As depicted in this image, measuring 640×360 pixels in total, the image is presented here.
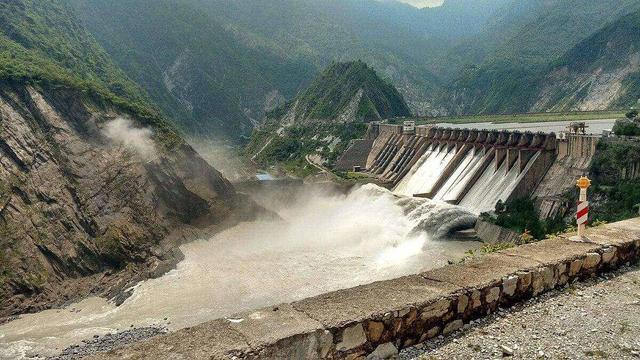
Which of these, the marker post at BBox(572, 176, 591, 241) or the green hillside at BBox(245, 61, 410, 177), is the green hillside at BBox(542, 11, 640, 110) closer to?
the green hillside at BBox(245, 61, 410, 177)

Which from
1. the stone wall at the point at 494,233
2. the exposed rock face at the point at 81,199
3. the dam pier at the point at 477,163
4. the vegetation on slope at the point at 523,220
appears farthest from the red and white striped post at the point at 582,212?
the exposed rock face at the point at 81,199

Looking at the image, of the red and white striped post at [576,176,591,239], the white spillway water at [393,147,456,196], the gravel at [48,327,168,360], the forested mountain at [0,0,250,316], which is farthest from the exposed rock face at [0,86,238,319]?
the red and white striped post at [576,176,591,239]

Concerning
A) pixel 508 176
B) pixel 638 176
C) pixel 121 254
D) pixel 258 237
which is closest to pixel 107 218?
pixel 121 254

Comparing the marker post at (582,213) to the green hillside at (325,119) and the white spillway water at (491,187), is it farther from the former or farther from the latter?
the green hillside at (325,119)

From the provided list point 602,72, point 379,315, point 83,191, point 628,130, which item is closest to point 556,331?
point 379,315

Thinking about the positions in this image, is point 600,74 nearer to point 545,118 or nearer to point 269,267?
point 545,118
